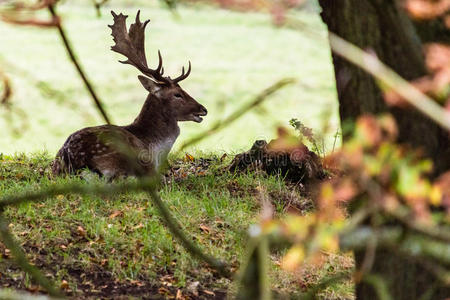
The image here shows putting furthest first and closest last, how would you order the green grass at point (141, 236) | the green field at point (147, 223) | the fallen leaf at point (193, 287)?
the green grass at point (141, 236) → the fallen leaf at point (193, 287) → the green field at point (147, 223)

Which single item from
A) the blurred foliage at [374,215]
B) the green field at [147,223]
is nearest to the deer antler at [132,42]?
the green field at [147,223]

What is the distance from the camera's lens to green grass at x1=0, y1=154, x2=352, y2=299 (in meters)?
5.22

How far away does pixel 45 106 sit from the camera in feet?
59.0

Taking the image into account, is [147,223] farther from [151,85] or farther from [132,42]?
[132,42]

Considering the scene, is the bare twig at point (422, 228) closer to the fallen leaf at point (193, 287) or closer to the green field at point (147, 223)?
the green field at point (147, 223)

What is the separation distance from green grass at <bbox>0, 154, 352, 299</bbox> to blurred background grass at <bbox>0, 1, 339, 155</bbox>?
20.0 ft

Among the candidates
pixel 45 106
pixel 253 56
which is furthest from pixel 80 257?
pixel 253 56

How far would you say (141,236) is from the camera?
18.5 feet

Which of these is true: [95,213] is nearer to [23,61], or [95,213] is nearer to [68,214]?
[68,214]

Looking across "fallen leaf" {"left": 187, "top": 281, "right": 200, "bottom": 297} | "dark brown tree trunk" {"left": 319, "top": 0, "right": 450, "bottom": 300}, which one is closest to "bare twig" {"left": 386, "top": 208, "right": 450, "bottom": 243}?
"dark brown tree trunk" {"left": 319, "top": 0, "right": 450, "bottom": 300}

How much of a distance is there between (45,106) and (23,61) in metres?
3.81

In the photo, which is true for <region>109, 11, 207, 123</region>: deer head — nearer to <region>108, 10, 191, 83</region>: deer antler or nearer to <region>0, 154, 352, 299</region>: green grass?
<region>108, 10, 191, 83</region>: deer antler

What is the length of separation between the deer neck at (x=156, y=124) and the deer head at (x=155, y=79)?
52 mm

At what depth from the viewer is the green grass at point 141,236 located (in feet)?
17.1
